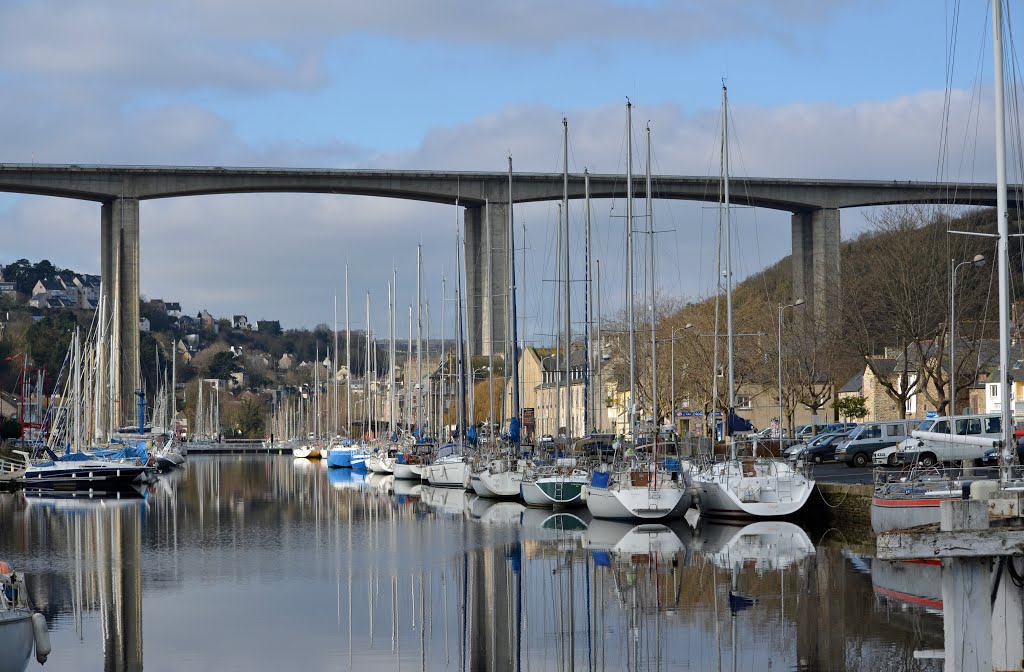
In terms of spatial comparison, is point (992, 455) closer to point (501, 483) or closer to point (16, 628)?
point (501, 483)

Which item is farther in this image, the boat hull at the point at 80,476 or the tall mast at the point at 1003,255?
the boat hull at the point at 80,476

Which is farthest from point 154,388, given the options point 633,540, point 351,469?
point 633,540

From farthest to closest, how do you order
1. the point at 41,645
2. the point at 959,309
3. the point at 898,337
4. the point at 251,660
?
1. the point at 898,337
2. the point at 959,309
3. the point at 251,660
4. the point at 41,645

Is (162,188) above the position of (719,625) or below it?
above

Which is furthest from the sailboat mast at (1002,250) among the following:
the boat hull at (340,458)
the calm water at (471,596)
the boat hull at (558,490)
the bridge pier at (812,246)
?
the bridge pier at (812,246)

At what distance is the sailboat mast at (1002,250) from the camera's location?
20.0m

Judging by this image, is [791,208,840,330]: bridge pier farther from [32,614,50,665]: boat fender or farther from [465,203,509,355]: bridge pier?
[32,614,50,665]: boat fender

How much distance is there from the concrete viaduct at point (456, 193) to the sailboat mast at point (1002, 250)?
59921 mm

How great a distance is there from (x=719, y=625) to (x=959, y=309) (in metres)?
36.9

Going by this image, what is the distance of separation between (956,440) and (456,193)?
66555 mm

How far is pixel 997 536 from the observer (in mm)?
10594

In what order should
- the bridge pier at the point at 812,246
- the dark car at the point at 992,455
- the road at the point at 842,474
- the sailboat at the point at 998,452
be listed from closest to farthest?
1. the sailboat at the point at 998,452
2. the dark car at the point at 992,455
3. the road at the point at 842,474
4. the bridge pier at the point at 812,246

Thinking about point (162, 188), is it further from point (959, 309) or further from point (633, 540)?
point (633, 540)

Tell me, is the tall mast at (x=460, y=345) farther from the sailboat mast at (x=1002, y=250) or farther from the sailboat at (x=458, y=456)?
the sailboat mast at (x=1002, y=250)
